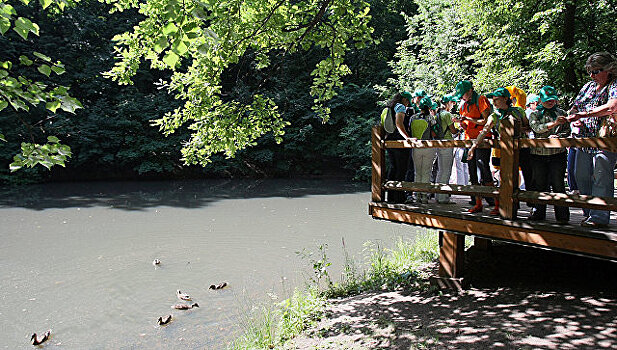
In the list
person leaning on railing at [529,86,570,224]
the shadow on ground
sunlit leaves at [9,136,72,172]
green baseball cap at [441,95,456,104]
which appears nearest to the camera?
sunlit leaves at [9,136,72,172]

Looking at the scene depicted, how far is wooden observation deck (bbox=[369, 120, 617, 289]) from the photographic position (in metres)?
3.75

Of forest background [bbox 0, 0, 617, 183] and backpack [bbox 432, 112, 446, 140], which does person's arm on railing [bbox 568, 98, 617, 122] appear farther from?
forest background [bbox 0, 0, 617, 183]

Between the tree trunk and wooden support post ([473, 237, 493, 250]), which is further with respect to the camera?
the tree trunk

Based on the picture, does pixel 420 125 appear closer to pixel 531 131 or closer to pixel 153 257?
pixel 531 131

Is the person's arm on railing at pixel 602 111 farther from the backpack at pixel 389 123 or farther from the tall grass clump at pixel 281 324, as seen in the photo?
the tall grass clump at pixel 281 324

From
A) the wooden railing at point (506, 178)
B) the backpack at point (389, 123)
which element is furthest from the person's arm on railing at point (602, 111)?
the backpack at point (389, 123)

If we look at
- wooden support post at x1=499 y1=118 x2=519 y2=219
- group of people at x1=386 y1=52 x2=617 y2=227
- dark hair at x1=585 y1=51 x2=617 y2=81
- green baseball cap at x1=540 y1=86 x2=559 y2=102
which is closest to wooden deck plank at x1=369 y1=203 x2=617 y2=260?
wooden support post at x1=499 y1=118 x2=519 y2=219

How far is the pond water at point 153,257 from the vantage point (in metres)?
6.89

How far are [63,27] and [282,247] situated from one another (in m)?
21.8

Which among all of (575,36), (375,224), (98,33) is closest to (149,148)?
(98,33)

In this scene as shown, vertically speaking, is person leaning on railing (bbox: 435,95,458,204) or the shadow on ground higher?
person leaning on railing (bbox: 435,95,458,204)

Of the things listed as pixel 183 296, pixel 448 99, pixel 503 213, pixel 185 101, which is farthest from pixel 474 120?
pixel 185 101

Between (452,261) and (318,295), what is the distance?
2.12 metres

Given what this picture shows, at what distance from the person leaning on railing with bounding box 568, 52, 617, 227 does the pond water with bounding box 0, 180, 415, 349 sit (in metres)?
4.73
